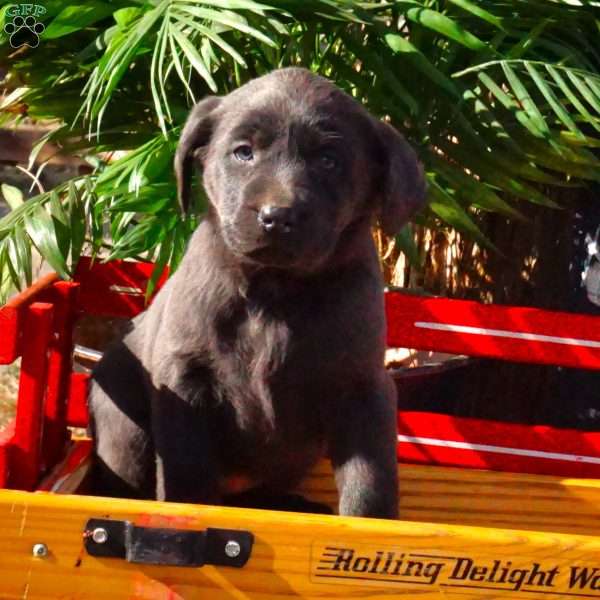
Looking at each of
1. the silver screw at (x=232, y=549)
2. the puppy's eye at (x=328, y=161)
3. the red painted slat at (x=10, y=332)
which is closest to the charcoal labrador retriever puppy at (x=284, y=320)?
the puppy's eye at (x=328, y=161)

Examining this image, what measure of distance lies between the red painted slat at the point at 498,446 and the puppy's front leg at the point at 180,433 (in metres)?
0.81

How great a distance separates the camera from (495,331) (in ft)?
10.5

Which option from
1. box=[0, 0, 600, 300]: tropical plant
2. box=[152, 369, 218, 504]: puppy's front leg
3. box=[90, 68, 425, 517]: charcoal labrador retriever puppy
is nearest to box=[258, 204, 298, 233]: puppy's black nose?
box=[90, 68, 425, 517]: charcoal labrador retriever puppy

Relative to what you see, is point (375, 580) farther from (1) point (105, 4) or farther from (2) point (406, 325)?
(1) point (105, 4)

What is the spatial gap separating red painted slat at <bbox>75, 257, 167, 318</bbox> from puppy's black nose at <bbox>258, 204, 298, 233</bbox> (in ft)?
3.55

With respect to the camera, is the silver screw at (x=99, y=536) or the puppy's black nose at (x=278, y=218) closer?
the silver screw at (x=99, y=536)

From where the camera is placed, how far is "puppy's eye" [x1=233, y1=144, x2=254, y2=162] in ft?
8.21

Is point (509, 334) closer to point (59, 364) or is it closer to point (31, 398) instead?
point (59, 364)

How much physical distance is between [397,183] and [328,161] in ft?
0.53

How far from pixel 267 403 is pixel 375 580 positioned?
0.78 metres

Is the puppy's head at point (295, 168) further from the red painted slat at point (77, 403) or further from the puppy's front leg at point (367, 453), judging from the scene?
the red painted slat at point (77, 403)

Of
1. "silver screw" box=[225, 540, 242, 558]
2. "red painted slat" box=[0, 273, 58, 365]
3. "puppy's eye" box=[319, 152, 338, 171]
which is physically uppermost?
"puppy's eye" box=[319, 152, 338, 171]

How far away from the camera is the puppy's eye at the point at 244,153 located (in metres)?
2.50

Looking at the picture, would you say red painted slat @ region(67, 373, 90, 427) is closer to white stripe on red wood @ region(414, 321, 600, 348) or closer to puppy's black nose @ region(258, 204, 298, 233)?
white stripe on red wood @ region(414, 321, 600, 348)
